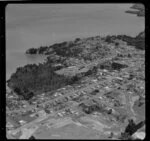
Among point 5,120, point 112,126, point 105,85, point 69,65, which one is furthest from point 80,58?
point 5,120

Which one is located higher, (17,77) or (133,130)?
(17,77)

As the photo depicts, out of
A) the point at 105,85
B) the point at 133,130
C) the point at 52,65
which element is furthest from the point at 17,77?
the point at 133,130

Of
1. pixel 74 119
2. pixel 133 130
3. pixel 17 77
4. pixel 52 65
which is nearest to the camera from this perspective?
pixel 133 130

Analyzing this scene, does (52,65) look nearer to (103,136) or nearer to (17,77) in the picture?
(17,77)

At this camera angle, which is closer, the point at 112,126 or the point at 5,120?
the point at 5,120

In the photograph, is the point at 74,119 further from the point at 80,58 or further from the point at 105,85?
the point at 80,58

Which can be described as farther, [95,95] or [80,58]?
[80,58]
